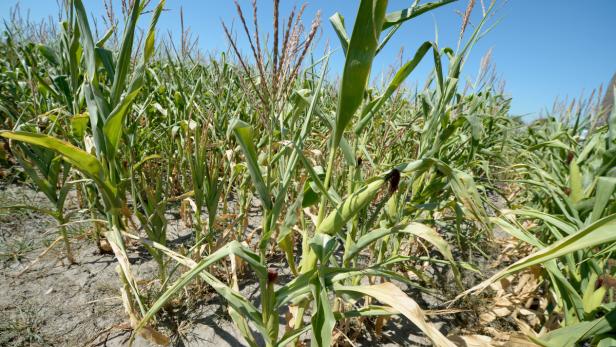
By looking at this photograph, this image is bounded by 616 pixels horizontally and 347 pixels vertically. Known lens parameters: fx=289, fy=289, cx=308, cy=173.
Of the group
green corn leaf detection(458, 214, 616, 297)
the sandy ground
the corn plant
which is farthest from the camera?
the sandy ground

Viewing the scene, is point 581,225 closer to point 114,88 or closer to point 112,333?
point 114,88

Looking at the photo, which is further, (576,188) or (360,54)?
(576,188)

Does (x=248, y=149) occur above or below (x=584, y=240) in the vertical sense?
above

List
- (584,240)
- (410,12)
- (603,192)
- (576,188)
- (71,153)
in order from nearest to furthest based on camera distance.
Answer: (584,240) → (410,12) → (71,153) → (603,192) → (576,188)

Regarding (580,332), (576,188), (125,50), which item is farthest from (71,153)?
(576,188)

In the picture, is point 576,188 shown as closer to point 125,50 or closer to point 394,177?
point 394,177

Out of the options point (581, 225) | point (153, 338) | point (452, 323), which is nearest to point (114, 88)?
point (153, 338)

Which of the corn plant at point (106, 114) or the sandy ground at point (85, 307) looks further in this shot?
the sandy ground at point (85, 307)

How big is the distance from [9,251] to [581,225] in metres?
2.39

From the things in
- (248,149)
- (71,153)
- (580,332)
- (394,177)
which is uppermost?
(71,153)

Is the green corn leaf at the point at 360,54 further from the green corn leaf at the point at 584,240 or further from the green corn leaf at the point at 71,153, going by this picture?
the green corn leaf at the point at 71,153

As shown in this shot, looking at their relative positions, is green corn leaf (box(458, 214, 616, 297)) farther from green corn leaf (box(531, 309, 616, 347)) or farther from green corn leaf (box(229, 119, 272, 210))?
green corn leaf (box(229, 119, 272, 210))

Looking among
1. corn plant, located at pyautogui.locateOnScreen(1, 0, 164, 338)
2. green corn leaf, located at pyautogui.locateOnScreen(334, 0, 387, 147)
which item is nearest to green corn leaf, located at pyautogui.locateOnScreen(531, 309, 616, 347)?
green corn leaf, located at pyautogui.locateOnScreen(334, 0, 387, 147)

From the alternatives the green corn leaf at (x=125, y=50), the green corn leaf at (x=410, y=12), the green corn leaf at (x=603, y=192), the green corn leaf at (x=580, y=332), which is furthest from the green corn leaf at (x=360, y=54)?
the green corn leaf at (x=603, y=192)
